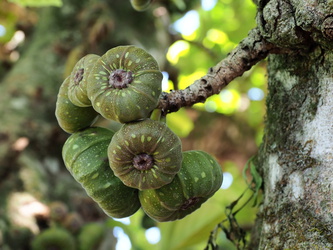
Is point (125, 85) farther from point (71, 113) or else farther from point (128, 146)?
point (71, 113)

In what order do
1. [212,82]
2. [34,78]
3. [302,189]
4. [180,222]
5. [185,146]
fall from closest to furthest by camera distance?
[302,189]
[212,82]
[180,222]
[34,78]
[185,146]

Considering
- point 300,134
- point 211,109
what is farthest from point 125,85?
point 211,109

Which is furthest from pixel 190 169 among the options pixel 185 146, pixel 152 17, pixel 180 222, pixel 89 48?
pixel 185 146

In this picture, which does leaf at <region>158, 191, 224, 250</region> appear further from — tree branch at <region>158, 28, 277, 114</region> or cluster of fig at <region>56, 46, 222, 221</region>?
tree branch at <region>158, 28, 277, 114</region>

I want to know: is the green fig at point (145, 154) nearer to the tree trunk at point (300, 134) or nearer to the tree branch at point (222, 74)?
the tree branch at point (222, 74)

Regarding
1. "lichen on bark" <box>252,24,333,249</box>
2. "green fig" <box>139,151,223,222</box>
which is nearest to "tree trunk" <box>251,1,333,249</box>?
"lichen on bark" <box>252,24,333,249</box>

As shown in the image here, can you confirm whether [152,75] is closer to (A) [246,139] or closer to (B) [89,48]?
(B) [89,48]
